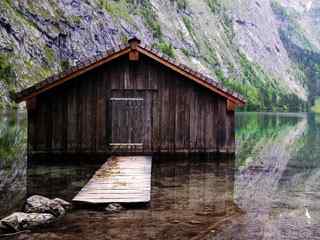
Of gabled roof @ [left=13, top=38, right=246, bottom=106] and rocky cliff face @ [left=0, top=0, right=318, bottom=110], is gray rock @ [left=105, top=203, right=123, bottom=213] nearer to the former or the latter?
gabled roof @ [left=13, top=38, right=246, bottom=106]

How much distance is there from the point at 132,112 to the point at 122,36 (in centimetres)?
9338

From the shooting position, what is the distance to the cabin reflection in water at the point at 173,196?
9.75 meters

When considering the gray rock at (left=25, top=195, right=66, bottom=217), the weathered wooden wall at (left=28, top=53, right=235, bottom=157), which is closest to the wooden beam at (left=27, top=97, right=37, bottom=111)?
the weathered wooden wall at (left=28, top=53, right=235, bottom=157)

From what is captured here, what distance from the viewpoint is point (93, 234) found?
30.4 feet

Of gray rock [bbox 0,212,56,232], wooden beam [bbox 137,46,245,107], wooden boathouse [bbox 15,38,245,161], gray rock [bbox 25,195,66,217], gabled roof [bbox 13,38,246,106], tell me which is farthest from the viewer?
wooden boathouse [bbox 15,38,245,161]

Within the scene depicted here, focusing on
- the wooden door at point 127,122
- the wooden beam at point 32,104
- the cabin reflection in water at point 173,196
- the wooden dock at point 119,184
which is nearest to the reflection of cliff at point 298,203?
the cabin reflection in water at point 173,196

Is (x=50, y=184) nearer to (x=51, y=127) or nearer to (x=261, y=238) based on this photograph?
(x=51, y=127)

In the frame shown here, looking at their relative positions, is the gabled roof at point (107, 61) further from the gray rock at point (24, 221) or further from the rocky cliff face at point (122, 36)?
the rocky cliff face at point (122, 36)

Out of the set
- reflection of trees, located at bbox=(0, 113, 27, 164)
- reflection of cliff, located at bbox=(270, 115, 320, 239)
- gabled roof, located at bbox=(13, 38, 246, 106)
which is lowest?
reflection of cliff, located at bbox=(270, 115, 320, 239)

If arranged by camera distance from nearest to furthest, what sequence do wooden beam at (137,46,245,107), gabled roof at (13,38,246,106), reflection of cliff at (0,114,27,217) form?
reflection of cliff at (0,114,27,217), gabled roof at (13,38,246,106), wooden beam at (137,46,245,107)

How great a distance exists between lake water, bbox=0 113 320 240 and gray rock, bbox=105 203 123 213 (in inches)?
8.1

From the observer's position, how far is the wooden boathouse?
19391 mm

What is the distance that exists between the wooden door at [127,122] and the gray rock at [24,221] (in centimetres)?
947

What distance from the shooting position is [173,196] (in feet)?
43.0
